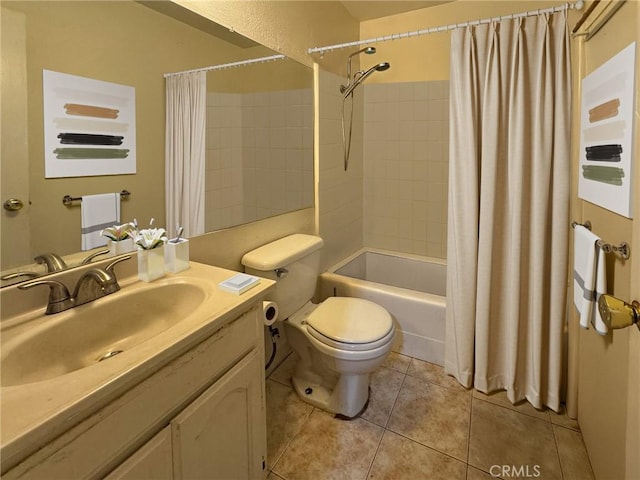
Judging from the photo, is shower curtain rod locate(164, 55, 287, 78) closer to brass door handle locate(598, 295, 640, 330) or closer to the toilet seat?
the toilet seat

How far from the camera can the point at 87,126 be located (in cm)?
105

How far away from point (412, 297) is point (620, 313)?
4.18 ft

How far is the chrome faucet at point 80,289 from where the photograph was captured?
931mm

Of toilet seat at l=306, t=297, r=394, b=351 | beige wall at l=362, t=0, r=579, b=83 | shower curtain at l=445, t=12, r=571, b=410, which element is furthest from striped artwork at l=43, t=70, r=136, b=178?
beige wall at l=362, t=0, r=579, b=83

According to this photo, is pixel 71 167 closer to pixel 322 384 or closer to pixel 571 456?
pixel 322 384

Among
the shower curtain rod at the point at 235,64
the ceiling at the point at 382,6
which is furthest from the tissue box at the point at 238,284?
the ceiling at the point at 382,6

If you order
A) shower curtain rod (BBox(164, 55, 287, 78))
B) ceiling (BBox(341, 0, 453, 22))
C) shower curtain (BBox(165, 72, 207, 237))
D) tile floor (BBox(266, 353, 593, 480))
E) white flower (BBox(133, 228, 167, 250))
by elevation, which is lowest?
tile floor (BBox(266, 353, 593, 480))

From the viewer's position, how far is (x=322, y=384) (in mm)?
1829

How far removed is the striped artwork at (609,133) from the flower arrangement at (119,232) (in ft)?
5.01

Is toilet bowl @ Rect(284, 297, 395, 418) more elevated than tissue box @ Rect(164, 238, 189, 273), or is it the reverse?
tissue box @ Rect(164, 238, 189, 273)

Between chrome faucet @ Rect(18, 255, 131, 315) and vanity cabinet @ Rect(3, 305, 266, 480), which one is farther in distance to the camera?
chrome faucet @ Rect(18, 255, 131, 315)

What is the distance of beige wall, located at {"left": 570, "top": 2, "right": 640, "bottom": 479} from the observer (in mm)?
897

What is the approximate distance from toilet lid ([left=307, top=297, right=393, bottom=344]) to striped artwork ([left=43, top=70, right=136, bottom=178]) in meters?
1.03

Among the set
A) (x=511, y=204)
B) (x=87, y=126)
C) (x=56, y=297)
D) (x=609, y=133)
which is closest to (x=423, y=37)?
(x=511, y=204)
